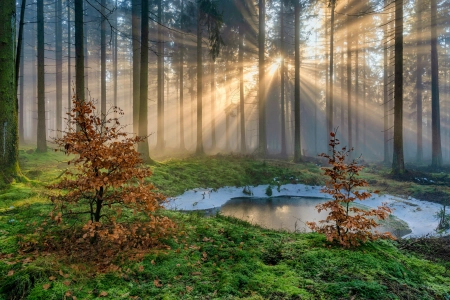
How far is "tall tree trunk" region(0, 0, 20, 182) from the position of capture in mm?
7004

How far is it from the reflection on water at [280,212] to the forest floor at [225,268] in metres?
2.62

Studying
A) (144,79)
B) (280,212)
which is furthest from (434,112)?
(144,79)

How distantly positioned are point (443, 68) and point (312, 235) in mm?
44098

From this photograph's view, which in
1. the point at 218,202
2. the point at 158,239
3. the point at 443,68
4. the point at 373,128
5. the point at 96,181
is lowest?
the point at 218,202

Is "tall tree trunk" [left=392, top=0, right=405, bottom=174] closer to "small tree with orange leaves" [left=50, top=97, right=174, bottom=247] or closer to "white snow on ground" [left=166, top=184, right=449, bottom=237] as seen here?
"white snow on ground" [left=166, top=184, right=449, bottom=237]

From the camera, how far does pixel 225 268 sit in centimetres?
394

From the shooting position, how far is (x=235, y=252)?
445 centimetres

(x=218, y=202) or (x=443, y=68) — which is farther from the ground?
(x=443, y=68)

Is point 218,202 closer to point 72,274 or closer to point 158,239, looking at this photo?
point 158,239

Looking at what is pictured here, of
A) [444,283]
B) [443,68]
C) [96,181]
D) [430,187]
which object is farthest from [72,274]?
[443,68]

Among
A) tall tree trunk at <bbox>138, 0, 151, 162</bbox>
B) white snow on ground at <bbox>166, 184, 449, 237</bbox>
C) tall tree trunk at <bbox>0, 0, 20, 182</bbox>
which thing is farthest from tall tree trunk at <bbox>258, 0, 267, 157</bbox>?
tall tree trunk at <bbox>0, 0, 20, 182</bbox>

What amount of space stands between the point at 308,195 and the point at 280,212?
3897 millimetres

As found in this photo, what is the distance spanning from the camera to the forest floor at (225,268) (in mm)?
3178

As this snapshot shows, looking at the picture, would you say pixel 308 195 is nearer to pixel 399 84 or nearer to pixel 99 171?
pixel 399 84
